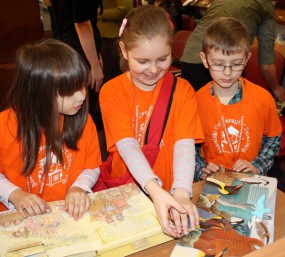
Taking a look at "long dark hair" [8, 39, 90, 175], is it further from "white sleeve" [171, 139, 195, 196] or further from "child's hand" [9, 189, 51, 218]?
"white sleeve" [171, 139, 195, 196]

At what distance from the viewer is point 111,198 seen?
1.09 meters

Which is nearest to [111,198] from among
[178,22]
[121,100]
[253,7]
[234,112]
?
[121,100]

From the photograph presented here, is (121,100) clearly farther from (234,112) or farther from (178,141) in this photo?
(234,112)

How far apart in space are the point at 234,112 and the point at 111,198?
0.68m

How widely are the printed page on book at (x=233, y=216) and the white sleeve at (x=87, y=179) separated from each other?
39 centimetres

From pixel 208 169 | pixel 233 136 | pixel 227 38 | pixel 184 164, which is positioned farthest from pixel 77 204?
pixel 227 38

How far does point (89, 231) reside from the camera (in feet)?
3.15

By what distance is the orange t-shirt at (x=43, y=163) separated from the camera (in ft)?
4.10

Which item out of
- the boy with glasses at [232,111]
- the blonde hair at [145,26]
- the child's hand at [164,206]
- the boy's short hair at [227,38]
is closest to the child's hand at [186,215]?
the child's hand at [164,206]

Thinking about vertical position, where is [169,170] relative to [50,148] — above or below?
below

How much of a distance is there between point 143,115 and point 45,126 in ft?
1.20

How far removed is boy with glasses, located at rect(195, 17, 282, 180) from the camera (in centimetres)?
148

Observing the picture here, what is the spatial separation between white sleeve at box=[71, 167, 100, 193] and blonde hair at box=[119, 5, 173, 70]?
1.52ft

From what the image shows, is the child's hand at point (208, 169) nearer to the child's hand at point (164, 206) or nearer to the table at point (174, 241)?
the table at point (174, 241)
